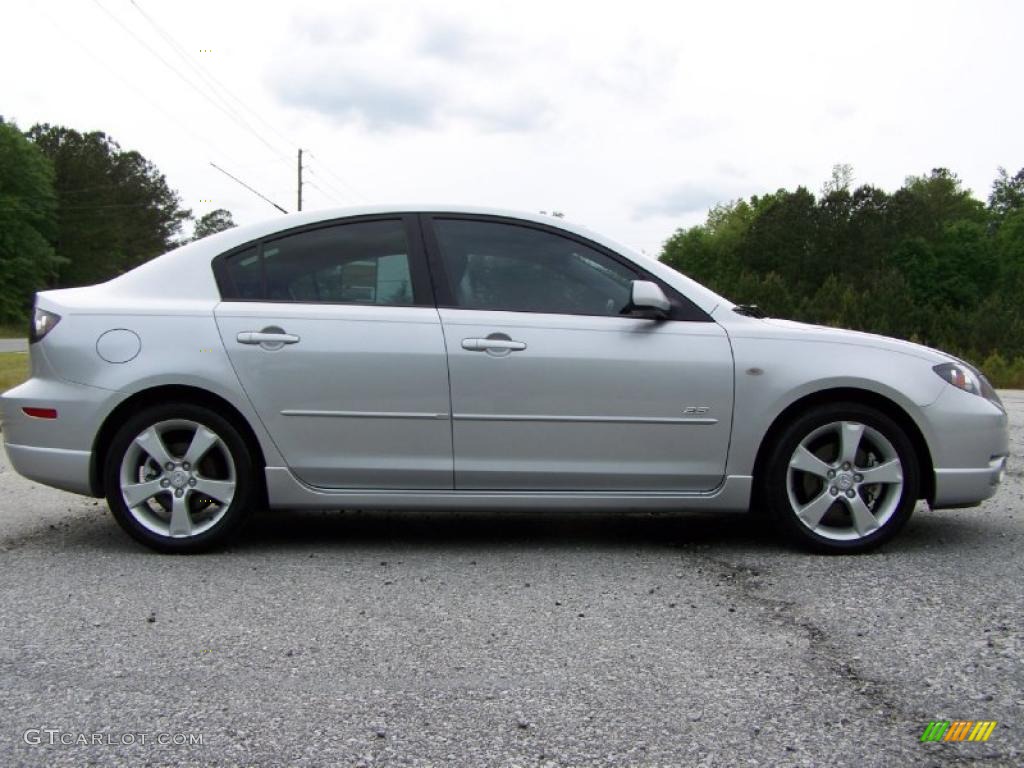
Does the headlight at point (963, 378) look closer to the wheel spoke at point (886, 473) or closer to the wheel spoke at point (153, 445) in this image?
the wheel spoke at point (886, 473)

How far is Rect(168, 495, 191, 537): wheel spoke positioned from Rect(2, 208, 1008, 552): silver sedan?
18mm

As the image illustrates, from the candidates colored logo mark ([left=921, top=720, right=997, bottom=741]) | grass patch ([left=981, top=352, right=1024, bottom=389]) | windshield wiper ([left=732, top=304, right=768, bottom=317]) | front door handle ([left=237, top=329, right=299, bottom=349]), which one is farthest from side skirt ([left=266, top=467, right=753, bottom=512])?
grass patch ([left=981, top=352, right=1024, bottom=389])

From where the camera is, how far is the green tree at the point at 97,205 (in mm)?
73688

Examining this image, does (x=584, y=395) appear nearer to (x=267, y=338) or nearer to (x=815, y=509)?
(x=815, y=509)

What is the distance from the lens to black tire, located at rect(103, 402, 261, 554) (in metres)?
4.57

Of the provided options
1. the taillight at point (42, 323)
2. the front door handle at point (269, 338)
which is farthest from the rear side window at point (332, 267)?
the taillight at point (42, 323)

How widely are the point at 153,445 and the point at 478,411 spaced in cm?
148

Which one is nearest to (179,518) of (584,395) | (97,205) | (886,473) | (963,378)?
(584,395)

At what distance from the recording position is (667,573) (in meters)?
4.36

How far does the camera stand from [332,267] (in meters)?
4.77

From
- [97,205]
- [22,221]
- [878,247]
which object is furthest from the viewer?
[878,247]

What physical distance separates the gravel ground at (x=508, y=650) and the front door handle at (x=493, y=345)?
0.97 meters

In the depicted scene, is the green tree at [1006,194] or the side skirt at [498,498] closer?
the side skirt at [498,498]

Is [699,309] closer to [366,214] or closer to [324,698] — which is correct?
[366,214]
